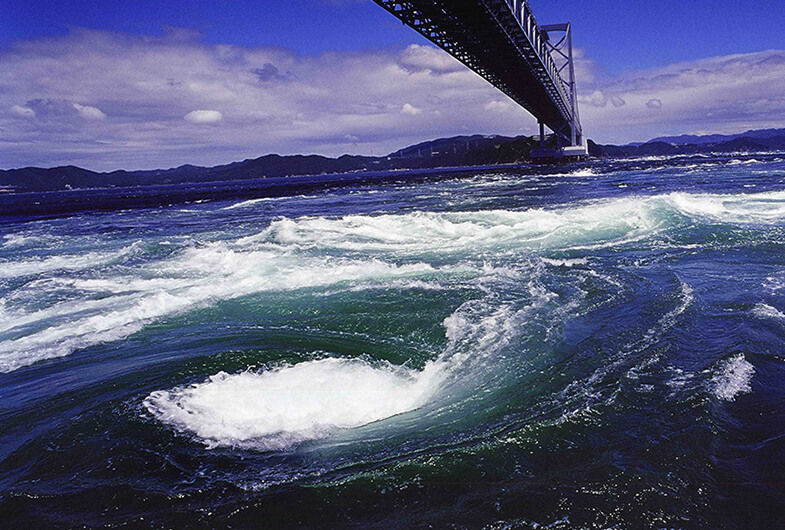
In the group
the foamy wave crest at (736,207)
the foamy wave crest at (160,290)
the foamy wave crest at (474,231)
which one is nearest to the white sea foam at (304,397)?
the foamy wave crest at (160,290)

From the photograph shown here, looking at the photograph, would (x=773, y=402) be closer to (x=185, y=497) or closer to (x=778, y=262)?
(x=185, y=497)

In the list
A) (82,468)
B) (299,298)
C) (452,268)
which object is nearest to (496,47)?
(452,268)

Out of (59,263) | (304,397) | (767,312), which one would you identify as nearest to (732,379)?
(767,312)

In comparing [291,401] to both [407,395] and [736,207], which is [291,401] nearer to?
[407,395]

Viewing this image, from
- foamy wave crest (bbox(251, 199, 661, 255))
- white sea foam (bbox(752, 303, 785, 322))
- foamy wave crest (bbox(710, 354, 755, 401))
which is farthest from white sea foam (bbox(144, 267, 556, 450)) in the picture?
foamy wave crest (bbox(251, 199, 661, 255))

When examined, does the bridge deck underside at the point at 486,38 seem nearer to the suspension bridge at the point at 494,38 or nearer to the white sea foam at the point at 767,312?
the suspension bridge at the point at 494,38
